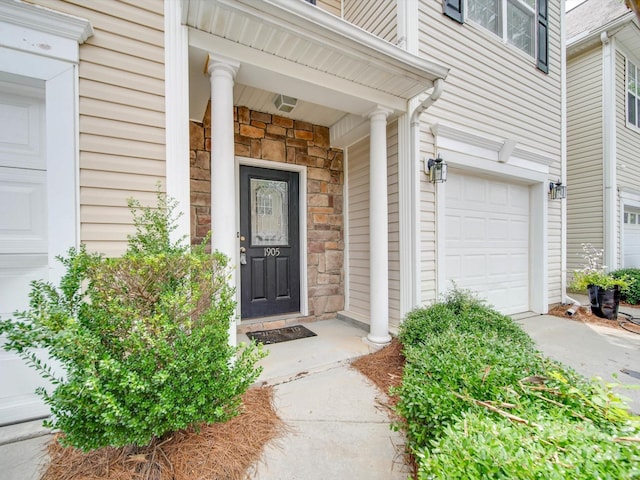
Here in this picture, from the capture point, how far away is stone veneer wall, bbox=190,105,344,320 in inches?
129

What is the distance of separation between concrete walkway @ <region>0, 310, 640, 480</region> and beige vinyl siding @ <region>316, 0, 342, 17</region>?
426 centimetres

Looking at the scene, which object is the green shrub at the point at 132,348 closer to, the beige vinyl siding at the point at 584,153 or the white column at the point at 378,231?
the white column at the point at 378,231

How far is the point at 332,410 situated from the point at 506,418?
111 centimetres

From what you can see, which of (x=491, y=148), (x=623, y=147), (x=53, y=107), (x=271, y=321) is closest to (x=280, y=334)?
(x=271, y=321)

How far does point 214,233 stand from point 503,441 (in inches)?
78.5

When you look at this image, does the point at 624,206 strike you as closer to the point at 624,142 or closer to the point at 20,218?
the point at 624,142

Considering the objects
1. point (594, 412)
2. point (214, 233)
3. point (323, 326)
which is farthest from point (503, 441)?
point (323, 326)

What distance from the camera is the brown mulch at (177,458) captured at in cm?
128

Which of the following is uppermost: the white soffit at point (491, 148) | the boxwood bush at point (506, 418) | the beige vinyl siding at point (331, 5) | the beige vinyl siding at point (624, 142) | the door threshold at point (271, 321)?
the beige vinyl siding at point (331, 5)

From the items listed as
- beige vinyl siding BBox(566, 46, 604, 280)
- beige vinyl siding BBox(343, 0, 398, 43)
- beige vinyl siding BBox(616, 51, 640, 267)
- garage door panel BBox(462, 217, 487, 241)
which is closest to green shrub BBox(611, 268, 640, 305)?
beige vinyl siding BBox(566, 46, 604, 280)

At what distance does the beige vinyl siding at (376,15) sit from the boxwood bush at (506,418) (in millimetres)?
3288

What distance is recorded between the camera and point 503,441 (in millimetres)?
940

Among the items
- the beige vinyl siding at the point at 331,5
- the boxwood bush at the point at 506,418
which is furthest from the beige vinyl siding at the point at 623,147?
the boxwood bush at the point at 506,418

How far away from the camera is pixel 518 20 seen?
13.8 ft
